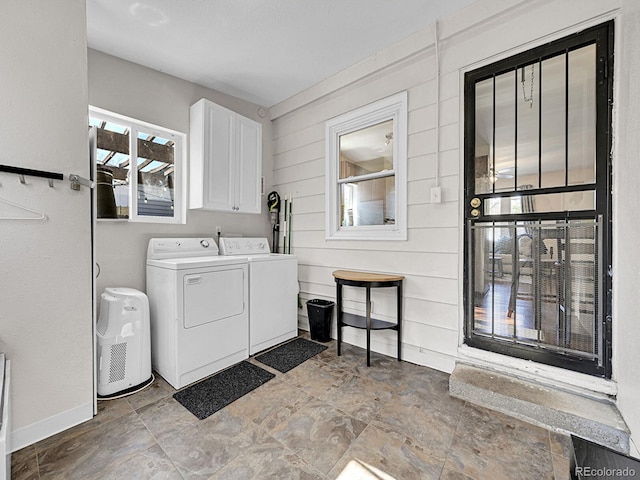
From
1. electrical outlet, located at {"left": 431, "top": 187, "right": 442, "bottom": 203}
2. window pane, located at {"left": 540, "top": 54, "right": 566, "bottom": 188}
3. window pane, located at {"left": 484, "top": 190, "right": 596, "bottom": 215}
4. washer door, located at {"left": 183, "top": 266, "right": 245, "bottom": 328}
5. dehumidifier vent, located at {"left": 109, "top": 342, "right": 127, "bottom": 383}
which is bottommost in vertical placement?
dehumidifier vent, located at {"left": 109, "top": 342, "right": 127, "bottom": 383}

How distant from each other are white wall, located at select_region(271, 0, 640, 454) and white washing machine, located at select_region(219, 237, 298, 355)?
0.41m

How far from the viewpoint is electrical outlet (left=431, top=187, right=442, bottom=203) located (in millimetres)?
2420

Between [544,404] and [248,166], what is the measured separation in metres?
3.32

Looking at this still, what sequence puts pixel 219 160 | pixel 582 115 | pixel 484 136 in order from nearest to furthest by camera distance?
pixel 582 115 < pixel 484 136 < pixel 219 160

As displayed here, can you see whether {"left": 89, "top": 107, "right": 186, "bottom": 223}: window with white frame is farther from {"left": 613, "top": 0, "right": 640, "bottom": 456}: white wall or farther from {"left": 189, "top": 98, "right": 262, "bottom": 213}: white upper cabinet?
{"left": 613, "top": 0, "right": 640, "bottom": 456}: white wall

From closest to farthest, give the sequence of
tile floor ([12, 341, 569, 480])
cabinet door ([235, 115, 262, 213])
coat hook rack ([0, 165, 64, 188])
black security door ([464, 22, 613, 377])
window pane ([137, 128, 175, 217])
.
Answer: tile floor ([12, 341, 569, 480]), coat hook rack ([0, 165, 64, 188]), black security door ([464, 22, 613, 377]), window pane ([137, 128, 175, 217]), cabinet door ([235, 115, 262, 213])

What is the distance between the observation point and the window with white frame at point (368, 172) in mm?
2732

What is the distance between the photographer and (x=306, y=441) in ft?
5.43

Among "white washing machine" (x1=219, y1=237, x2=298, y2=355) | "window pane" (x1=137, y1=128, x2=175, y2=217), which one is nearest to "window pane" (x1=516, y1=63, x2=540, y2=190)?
"white washing machine" (x1=219, y1=237, x2=298, y2=355)

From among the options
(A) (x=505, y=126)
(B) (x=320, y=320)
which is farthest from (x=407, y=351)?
(A) (x=505, y=126)

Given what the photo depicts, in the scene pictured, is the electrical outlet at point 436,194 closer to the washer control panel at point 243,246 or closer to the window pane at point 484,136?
the window pane at point 484,136

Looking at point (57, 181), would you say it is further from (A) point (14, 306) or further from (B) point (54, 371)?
(B) point (54, 371)

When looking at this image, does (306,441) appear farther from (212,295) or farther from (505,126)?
(505,126)

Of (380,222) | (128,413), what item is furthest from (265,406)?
(380,222)
